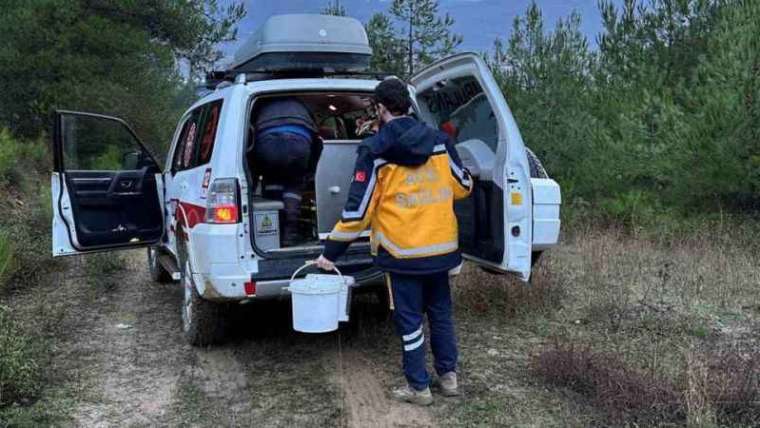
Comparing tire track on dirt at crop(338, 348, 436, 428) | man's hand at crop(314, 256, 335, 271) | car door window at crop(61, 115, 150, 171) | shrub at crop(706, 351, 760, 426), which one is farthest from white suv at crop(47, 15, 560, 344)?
car door window at crop(61, 115, 150, 171)

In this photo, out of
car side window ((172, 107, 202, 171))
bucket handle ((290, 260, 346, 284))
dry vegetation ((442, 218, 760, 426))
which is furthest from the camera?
car side window ((172, 107, 202, 171))

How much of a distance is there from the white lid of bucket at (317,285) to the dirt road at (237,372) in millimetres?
682

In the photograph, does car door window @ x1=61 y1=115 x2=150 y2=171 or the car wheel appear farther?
car door window @ x1=61 y1=115 x2=150 y2=171

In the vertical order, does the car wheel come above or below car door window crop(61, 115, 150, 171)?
below

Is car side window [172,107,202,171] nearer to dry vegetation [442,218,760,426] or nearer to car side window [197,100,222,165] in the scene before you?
car side window [197,100,222,165]

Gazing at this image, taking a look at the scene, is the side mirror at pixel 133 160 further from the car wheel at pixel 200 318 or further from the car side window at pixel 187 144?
the car wheel at pixel 200 318

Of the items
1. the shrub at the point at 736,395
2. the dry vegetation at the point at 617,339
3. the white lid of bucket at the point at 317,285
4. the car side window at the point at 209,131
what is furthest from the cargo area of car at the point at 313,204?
the shrub at the point at 736,395

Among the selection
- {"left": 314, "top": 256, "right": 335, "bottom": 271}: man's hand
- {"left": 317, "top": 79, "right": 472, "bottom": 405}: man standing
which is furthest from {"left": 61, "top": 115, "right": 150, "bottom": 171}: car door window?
{"left": 317, "top": 79, "right": 472, "bottom": 405}: man standing

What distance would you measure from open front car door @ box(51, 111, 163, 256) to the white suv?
0.01m

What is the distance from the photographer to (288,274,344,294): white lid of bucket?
4.18 m

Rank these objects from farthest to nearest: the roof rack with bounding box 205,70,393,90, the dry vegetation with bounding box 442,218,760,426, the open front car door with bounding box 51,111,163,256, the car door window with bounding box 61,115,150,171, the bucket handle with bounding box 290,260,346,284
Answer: the car door window with bounding box 61,115,150,171 → the open front car door with bounding box 51,111,163,256 → the roof rack with bounding box 205,70,393,90 → the bucket handle with bounding box 290,260,346,284 → the dry vegetation with bounding box 442,218,760,426

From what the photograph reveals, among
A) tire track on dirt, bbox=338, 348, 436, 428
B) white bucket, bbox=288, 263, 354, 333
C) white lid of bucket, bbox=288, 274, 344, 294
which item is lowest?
tire track on dirt, bbox=338, 348, 436, 428

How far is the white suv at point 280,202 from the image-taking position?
179 inches

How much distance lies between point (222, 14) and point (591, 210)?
1160 cm
